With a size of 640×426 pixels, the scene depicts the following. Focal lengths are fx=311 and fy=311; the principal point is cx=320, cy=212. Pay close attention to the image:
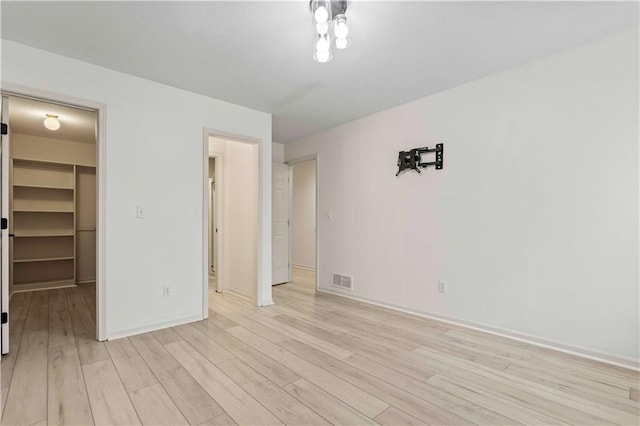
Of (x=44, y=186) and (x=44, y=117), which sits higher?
(x=44, y=117)

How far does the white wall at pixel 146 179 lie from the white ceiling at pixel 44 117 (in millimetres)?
736

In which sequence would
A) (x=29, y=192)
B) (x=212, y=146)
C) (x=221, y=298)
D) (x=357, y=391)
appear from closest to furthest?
(x=357, y=391)
(x=221, y=298)
(x=212, y=146)
(x=29, y=192)

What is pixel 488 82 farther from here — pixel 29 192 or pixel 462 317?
pixel 29 192

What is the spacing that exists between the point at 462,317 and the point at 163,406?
2.83 metres

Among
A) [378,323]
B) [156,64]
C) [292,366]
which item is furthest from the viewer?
[378,323]

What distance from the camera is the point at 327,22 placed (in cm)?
209

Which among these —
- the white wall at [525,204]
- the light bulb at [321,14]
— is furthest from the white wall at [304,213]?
the light bulb at [321,14]

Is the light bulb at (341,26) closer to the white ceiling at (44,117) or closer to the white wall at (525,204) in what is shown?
the white wall at (525,204)

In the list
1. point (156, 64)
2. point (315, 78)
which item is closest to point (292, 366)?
point (315, 78)

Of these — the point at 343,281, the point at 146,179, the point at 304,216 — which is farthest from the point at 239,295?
the point at 304,216

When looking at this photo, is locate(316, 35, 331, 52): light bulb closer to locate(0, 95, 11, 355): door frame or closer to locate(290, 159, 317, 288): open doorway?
locate(0, 95, 11, 355): door frame

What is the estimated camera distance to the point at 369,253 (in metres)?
4.24

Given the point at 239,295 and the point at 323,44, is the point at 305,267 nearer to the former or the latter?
the point at 239,295

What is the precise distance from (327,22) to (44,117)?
4.33 meters
